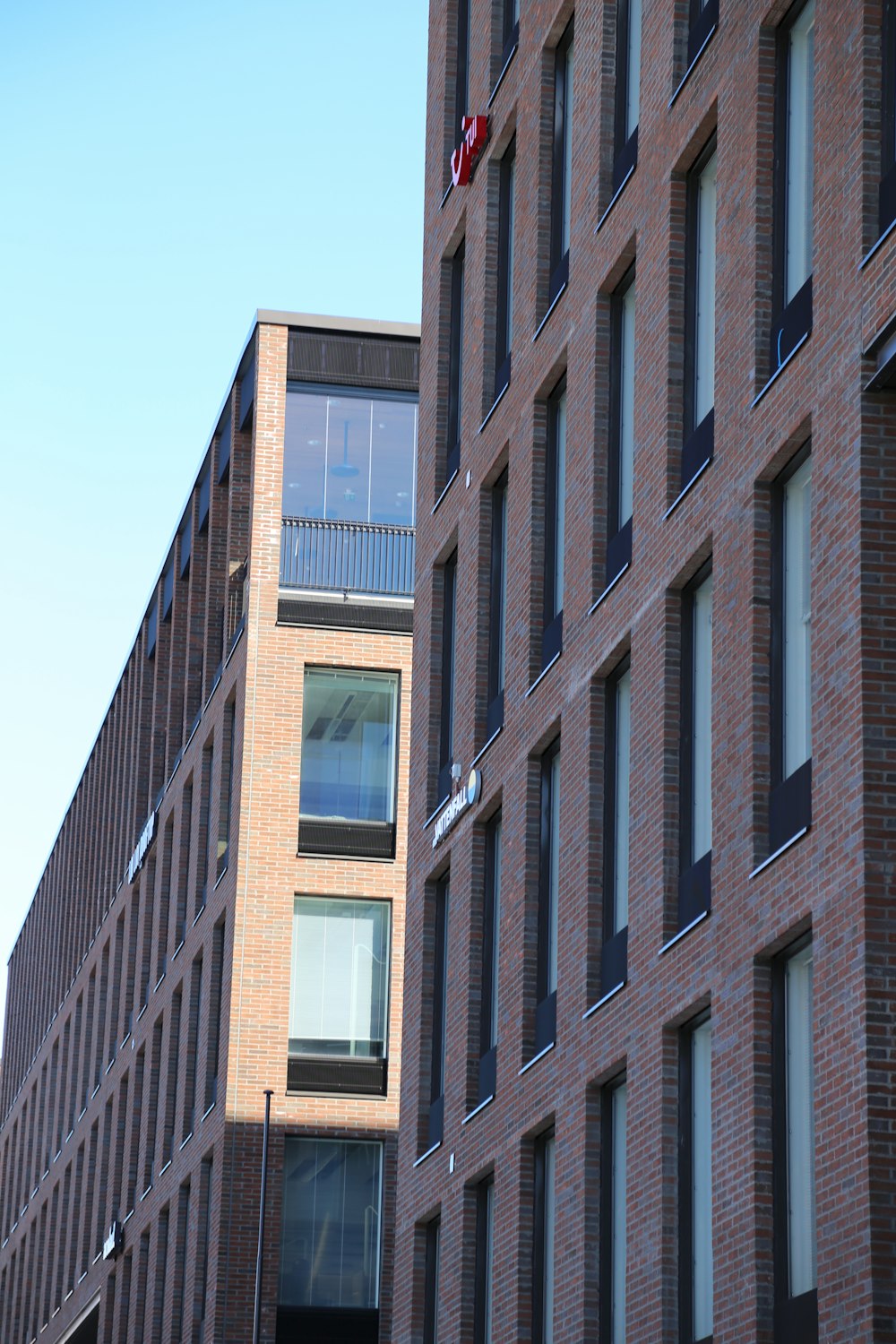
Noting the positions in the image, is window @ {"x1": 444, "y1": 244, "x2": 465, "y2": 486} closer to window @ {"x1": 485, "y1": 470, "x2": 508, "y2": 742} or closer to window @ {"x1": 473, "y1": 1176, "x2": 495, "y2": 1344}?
window @ {"x1": 485, "y1": 470, "x2": 508, "y2": 742}

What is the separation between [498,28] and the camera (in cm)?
3250

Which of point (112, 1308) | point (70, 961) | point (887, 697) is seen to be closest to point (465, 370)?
point (887, 697)

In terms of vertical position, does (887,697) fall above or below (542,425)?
below

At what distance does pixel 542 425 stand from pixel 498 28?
6.93 metres

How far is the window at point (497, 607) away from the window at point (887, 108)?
11484mm

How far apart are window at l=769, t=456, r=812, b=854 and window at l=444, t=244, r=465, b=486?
43.4ft

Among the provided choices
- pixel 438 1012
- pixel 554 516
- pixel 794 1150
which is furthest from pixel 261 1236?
pixel 794 1150

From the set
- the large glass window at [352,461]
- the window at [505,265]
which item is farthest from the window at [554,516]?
the large glass window at [352,461]

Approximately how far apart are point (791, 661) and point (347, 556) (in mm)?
24310

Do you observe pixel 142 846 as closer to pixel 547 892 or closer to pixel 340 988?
pixel 340 988

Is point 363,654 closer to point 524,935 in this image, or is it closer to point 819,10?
point 524,935

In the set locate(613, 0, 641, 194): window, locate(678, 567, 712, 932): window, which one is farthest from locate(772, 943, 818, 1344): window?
locate(613, 0, 641, 194): window

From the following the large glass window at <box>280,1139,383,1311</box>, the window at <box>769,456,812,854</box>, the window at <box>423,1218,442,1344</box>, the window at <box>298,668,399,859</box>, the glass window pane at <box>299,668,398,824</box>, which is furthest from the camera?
the glass window pane at <box>299,668,398,824</box>

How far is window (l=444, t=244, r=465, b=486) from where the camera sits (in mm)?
33375
